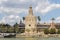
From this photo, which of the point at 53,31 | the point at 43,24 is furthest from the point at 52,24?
the point at 43,24

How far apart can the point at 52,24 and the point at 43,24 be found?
76.0 ft

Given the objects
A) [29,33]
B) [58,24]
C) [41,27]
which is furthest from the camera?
[58,24]

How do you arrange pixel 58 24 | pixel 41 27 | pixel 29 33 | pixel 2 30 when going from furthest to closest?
1. pixel 58 24
2. pixel 41 27
3. pixel 2 30
4. pixel 29 33

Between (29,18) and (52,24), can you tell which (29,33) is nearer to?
(29,18)

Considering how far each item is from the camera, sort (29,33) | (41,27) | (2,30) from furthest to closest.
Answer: (41,27) → (2,30) → (29,33)

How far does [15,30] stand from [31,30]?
18.6m

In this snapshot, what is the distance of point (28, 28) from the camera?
113m

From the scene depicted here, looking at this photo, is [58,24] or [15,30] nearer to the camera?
[15,30]

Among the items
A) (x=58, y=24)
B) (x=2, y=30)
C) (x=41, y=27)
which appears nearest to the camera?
(x=2, y=30)

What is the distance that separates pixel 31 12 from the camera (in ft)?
365

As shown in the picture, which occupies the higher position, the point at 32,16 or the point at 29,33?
the point at 32,16

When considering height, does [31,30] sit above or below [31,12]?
below

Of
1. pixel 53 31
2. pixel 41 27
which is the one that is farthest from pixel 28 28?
pixel 41 27

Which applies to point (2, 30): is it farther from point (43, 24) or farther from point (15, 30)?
point (43, 24)
